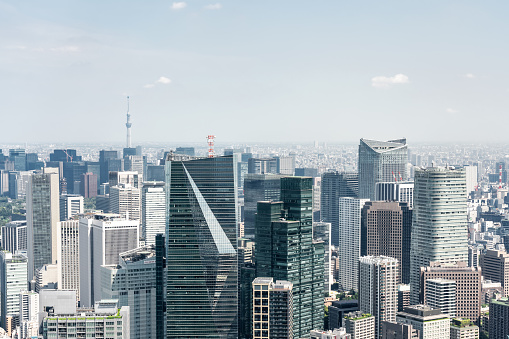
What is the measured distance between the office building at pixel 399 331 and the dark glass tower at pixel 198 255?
5.22 metres

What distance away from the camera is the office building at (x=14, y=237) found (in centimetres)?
4450

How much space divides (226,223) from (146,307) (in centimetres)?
416

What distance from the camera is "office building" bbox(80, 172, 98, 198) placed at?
214 feet

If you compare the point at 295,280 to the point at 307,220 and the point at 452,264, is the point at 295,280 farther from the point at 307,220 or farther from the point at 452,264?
the point at 452,264

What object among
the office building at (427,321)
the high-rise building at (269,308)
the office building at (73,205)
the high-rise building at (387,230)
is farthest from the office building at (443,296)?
the office building at (73,205)

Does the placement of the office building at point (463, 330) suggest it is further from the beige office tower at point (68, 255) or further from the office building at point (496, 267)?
the beige office tower at point (68, 255)

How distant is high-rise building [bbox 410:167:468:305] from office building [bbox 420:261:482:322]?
2.94m

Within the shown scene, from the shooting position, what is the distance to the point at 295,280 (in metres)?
26.4

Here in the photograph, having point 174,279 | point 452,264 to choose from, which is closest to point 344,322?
point 174,279

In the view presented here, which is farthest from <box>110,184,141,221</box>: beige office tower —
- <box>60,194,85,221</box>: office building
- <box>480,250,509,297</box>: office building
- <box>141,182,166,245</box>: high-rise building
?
<box>480,250,509,297</box>: office building

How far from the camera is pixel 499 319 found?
27.4m

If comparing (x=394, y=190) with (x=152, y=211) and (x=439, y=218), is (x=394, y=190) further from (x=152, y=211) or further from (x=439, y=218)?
(x=152, y=211)

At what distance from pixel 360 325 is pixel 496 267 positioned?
37.5ft

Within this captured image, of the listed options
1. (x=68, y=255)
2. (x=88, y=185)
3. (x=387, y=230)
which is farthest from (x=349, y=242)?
(x=88, y=185)
